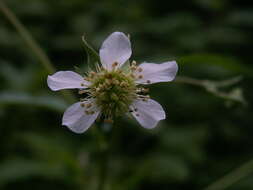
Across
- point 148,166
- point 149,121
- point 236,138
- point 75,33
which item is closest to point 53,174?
point 148,166

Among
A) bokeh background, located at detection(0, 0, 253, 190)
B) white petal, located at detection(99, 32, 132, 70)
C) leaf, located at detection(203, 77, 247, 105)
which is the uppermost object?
bokeh background, located at detection(0, 0, 253, 190)

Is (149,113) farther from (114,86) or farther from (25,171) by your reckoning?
(25,171)

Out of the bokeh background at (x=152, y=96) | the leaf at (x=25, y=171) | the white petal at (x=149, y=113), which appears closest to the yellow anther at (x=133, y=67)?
the white petal at (x=149, y=113)

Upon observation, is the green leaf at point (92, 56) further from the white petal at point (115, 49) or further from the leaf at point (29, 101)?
the leaf at point (29, 101)

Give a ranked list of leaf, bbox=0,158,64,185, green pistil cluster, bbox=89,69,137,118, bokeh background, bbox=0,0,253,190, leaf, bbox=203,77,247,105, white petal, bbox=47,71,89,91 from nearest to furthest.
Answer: white petal, bbox=47,71,89,91 < green pistil cluster, bbox=89,69,137,118 < leaf, bbox=203,77,247,105 < bokeh background, bbox=0,0,253,190 < leaf, bbox=0,158,64,185

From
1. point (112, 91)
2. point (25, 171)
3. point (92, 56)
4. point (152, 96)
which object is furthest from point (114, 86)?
point (152, 96)

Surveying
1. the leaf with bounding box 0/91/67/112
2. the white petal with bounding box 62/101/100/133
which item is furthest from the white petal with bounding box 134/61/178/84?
the leaf with bounding box 0/91/67/112

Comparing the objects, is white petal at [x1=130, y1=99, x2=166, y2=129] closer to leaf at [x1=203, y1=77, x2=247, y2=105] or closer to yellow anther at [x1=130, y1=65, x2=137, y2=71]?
yellow anther at [x1=130, y1=65, x2=137, y2=71]
